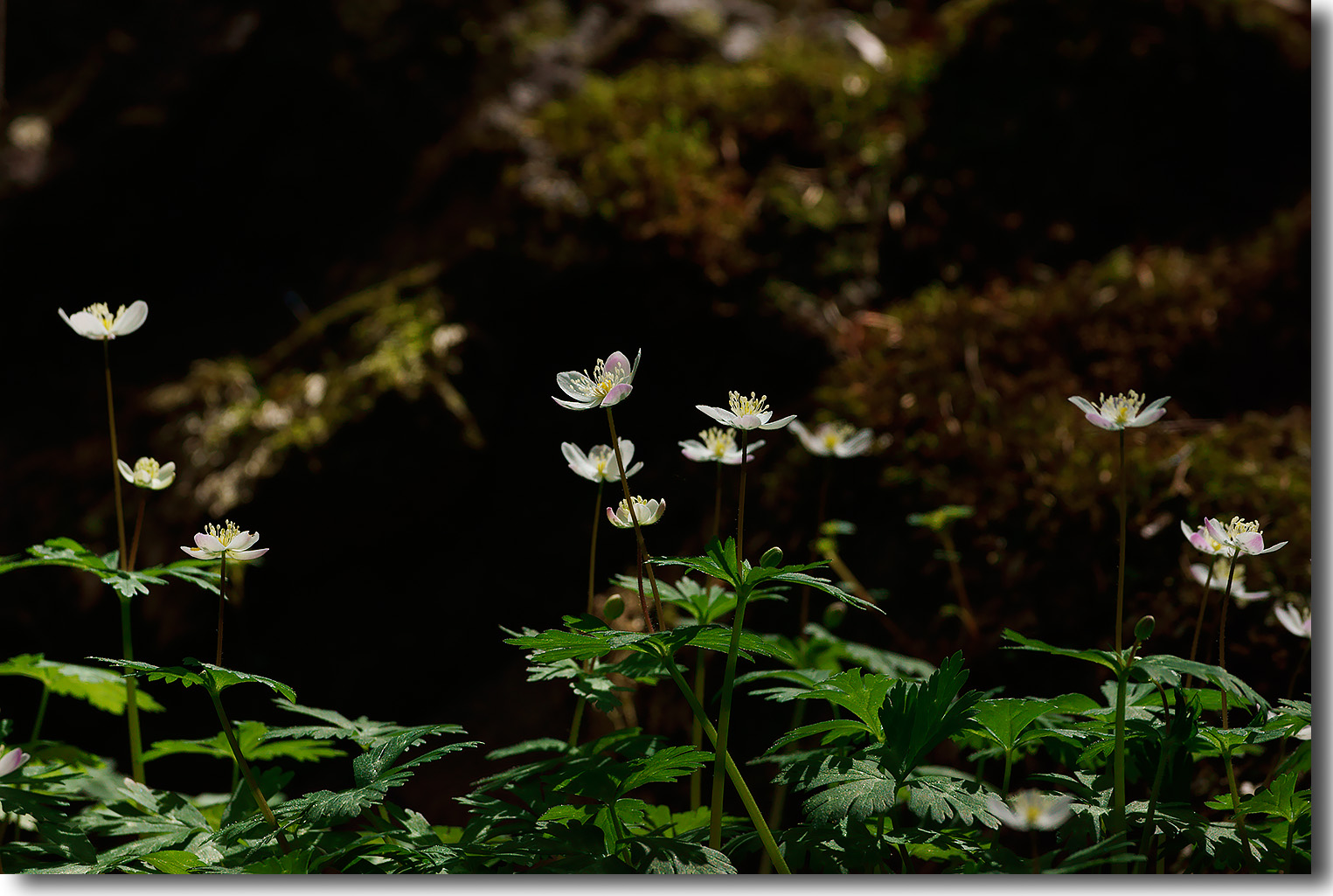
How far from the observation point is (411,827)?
138cm

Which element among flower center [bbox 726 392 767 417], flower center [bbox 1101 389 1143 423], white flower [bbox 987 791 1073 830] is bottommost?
white flower [bbox 987 791 1073 830]

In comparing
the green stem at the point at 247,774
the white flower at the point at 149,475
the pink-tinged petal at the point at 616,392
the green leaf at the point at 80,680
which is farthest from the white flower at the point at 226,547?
the pink-tinged petal at the point at 616,392

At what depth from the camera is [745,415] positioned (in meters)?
1.33

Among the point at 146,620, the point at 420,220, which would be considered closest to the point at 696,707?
the point at 146,620

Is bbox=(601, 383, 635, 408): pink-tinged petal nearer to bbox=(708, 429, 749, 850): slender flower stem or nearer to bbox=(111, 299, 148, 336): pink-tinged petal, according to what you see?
bbox=(708, 429, 749, 850): slender flower stem

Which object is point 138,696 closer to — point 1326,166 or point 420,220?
point 420,220

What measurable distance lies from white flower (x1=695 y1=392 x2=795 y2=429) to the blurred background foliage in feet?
4.04

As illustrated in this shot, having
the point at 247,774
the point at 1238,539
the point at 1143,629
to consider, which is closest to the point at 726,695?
the point at 1143,629

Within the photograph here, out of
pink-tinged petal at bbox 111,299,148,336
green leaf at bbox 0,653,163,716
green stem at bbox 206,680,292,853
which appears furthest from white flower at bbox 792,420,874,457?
green leaf at bbox 0,653,163,716

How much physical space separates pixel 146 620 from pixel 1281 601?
327 cm

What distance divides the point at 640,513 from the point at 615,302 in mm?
1726

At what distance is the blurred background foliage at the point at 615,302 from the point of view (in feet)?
8.30

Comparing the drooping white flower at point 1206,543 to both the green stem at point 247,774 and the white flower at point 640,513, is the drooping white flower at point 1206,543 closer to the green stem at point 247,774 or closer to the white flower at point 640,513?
the white flower at point 640,513

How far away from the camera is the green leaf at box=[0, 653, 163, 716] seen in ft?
5.35
